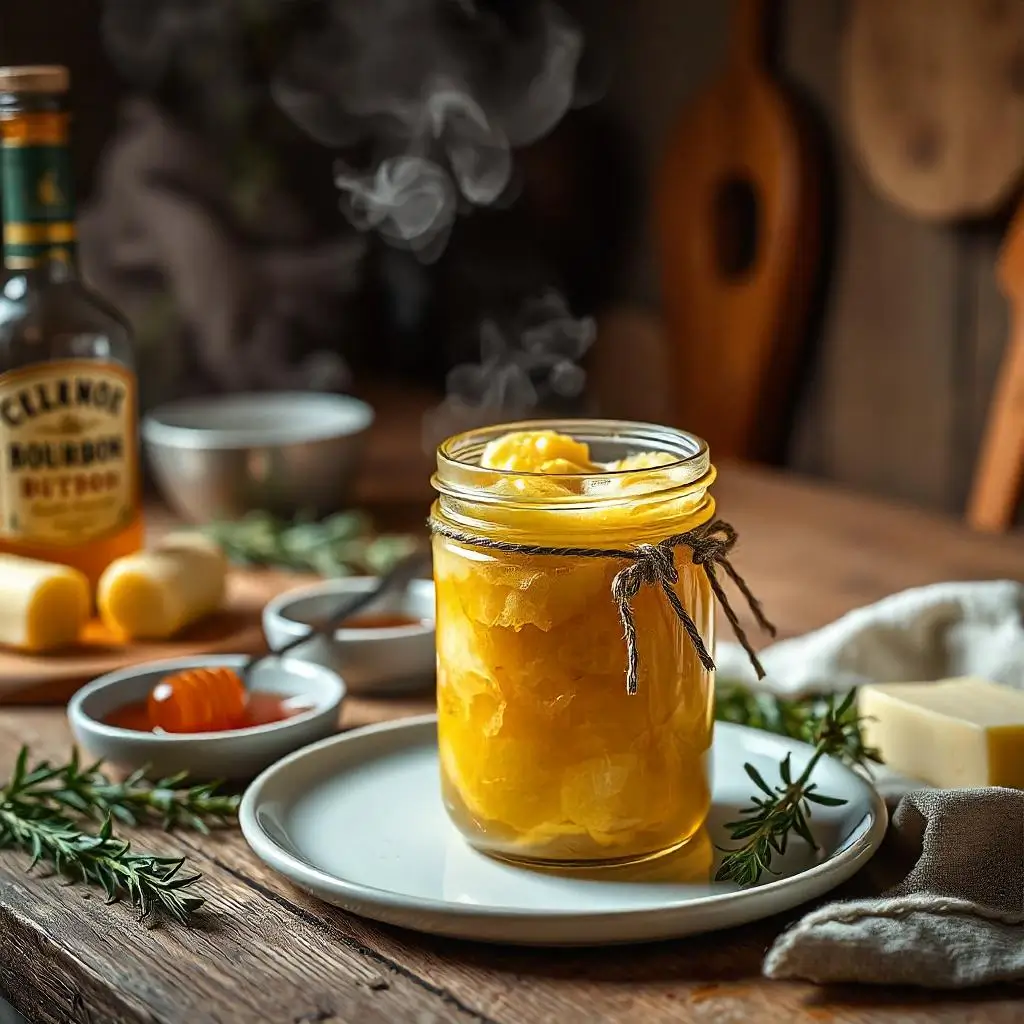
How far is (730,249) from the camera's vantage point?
2.33 m

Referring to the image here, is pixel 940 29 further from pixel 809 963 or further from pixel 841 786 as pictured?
pixel 809 963

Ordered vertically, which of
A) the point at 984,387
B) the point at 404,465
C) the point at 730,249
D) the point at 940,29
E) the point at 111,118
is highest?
the point at 940,29

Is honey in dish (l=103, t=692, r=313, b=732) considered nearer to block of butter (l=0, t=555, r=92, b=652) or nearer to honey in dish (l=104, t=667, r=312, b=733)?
honey in dish (l=104, t=667, r=312, b=733)

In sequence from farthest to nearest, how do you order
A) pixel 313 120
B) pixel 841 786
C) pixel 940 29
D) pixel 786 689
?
pixel 313 120 → pixel 940 29 → pixel 786 689 → pixel 841 786

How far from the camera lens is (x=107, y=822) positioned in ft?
3.30

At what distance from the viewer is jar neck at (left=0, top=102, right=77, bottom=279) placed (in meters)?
1.51

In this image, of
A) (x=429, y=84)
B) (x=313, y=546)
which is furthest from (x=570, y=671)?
(x=429, y=84)

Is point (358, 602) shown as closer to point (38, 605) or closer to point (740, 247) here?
point (38, 605)

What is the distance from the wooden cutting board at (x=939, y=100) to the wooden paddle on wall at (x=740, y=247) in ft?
0.44

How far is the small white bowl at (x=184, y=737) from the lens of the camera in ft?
3.75

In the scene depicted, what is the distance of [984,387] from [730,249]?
0.48 m

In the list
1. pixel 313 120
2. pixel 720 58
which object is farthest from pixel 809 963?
pixel 313 120

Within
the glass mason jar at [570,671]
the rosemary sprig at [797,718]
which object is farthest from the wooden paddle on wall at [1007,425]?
the glass mason jar at [570,671]

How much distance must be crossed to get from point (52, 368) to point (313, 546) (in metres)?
0.42
